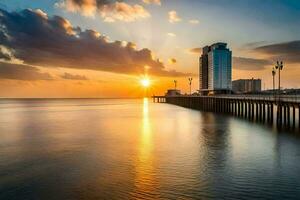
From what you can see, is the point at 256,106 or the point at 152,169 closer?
the point at 152,169

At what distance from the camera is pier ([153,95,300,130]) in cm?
4656

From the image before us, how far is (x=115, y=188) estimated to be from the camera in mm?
16719

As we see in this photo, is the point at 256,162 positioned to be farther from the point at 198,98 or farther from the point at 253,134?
the point at 198,98

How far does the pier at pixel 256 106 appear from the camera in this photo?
46.6 metres

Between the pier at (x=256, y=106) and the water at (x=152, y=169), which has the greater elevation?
the pier at (x=256, y=106)

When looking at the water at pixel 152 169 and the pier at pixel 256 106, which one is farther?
the pier at pixel 256 106

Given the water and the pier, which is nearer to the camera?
the water

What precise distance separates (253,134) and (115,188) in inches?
1030

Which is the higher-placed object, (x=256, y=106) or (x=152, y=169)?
(x=256, y=106)

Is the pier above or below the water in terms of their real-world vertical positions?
above

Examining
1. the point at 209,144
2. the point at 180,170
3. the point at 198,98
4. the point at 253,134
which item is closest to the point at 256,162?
the point at 180,170

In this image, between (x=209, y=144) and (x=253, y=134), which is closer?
(x=209, y=144)

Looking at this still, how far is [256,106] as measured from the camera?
197 feet

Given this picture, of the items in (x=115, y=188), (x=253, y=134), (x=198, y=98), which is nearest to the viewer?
(x=115, y=188)
